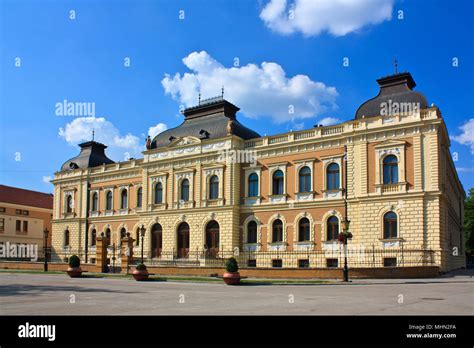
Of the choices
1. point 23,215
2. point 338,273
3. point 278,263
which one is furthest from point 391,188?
point 23,215

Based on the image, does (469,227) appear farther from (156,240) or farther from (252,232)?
(156,240)

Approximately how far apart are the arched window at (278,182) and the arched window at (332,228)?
487 centimetres

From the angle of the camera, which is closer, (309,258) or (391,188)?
(391,188)

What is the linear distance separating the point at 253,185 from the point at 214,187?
3485 mm

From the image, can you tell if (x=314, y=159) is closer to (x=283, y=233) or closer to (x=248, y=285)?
(x=283, y=233)

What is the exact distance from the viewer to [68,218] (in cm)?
5409

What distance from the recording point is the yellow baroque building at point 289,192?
32.5m

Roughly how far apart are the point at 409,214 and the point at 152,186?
76.4 ft

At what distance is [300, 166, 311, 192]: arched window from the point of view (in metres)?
37.8

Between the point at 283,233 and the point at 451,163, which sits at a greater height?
the point at 451,163

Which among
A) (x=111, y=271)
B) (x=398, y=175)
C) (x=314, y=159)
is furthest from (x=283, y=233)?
(x=111, y=271)

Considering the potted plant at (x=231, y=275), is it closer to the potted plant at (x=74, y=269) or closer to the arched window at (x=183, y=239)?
the potted plant at (x=74, y=269)

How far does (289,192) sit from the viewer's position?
3862 cm
